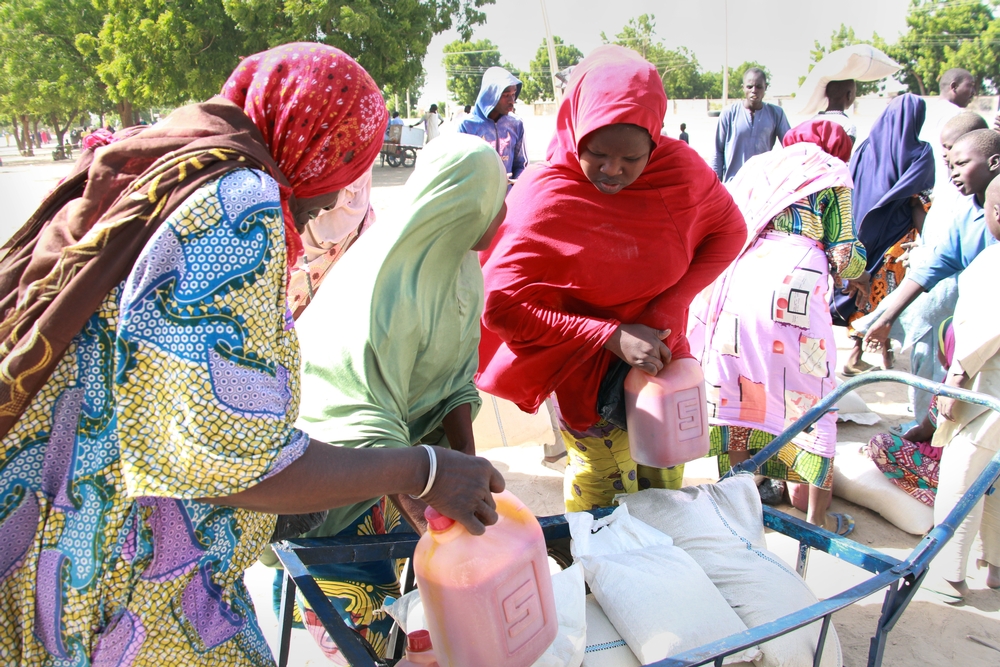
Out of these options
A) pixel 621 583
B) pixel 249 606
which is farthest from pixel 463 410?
pixel 249 606

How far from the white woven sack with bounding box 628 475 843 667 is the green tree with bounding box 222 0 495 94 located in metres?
20.6

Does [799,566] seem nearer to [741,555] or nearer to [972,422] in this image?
[741,555]

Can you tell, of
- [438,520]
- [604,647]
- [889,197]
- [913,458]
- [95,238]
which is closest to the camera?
[95,238]

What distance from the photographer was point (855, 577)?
2885mm

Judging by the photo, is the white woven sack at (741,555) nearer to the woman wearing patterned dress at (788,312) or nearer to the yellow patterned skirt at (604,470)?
the yellow patterned skirt at (604,470)

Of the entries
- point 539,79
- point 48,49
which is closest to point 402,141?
point 48,49

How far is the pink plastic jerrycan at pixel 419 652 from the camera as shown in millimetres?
1470

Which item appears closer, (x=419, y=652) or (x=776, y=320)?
(x=419, y=652)

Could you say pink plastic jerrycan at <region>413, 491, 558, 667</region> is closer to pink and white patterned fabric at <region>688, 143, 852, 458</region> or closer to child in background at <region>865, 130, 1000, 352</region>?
pink and white patterned fabric at <region>688, 143, 852, 458</region>

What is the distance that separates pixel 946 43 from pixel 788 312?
58533 millimetres

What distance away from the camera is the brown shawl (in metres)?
0.93

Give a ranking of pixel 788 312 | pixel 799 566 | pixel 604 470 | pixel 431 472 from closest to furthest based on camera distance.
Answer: pixel 431 472 < pixel 799 566 < pixel 604 470 < pixel 788 312

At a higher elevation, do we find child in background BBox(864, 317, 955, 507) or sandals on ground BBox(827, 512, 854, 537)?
child in background BBox(864, 317, 955, 507)

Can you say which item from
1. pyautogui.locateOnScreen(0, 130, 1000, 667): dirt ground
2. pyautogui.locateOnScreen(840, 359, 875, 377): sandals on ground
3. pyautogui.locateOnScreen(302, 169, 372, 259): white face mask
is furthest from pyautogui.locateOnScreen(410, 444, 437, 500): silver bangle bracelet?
pyautogui.locateOnScreen(840, 359, 875, 377): sandals on ground
